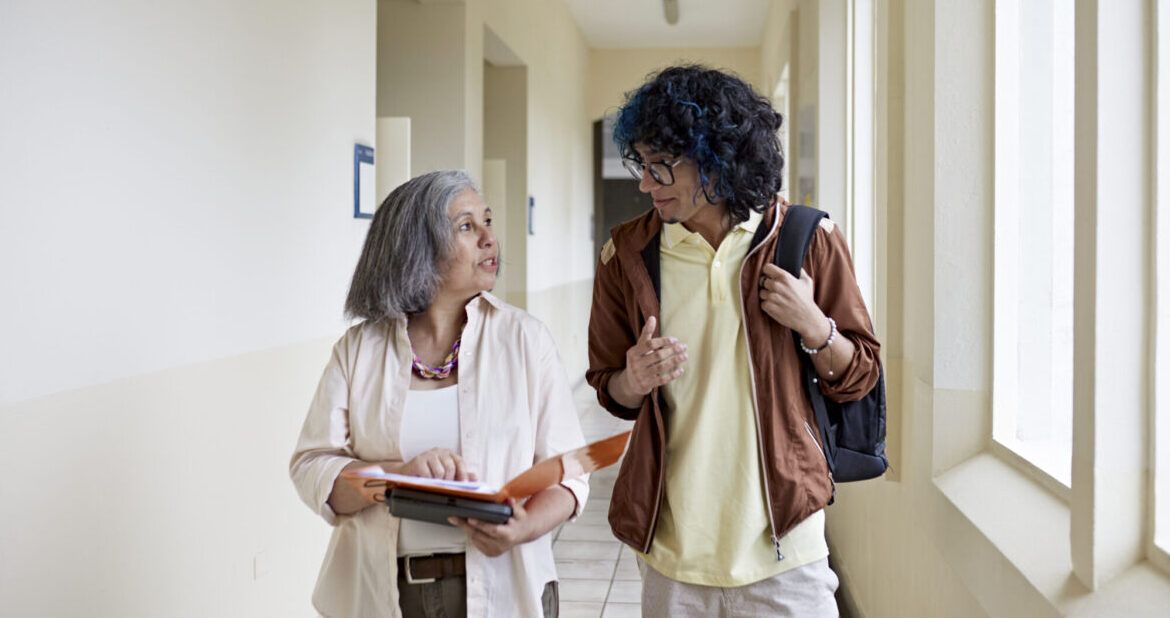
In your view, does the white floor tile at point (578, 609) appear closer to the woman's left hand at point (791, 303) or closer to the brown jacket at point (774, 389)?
the brown jacket at point (774, 389)

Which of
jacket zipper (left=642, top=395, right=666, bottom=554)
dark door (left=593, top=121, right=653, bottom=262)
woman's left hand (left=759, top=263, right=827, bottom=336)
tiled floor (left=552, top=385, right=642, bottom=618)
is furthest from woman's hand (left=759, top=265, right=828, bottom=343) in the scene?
dark door (left=593, top=121, right=653, bottom=262)

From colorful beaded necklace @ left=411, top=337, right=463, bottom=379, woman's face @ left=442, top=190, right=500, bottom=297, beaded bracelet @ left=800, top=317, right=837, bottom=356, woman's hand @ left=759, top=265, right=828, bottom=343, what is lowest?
colorful beaded necklace @ left=411, top=337, right=463, bottom=379

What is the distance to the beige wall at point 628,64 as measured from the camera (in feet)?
47.4

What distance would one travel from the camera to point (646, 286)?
195 cm

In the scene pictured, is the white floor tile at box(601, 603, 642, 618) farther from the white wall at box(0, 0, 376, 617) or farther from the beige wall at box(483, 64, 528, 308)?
the beige wall at box(483, 64, 528, 308)

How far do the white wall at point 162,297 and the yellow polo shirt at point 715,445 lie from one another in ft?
4.52

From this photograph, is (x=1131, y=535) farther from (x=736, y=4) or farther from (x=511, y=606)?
(x=736, y=4)

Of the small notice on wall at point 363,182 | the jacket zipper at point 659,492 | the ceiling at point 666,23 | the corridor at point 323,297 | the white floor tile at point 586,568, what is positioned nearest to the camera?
the corridor at point 323,297

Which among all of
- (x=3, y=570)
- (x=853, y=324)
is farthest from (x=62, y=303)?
(x=853, y=324)

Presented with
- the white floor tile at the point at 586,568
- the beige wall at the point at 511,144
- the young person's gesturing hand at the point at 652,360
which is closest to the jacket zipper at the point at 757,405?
the young person's gesturing hand at the point at 652,360

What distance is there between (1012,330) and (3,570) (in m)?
2.41

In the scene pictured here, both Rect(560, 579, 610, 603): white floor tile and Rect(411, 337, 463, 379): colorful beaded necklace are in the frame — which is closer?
Rect(411, 337, 463, 379): colorful beaded necklace

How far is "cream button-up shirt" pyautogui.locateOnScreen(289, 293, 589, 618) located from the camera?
1986 mm

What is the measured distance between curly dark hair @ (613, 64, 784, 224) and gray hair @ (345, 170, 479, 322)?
1.37ft
